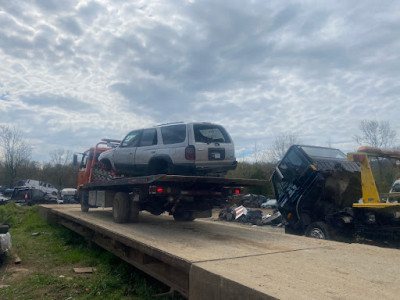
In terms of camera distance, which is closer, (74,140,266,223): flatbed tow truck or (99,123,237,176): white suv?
(74,140,266,223): flatbed tow truck

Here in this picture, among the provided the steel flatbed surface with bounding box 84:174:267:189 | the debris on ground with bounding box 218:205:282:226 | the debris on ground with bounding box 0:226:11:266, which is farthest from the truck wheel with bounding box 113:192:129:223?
the debris on ground with bounding box 218:205:282:226

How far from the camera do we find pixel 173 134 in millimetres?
7660

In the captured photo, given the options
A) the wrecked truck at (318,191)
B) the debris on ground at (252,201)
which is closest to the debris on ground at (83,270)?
→ the wrecked truck at (318,191)

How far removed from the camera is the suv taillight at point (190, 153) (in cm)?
717

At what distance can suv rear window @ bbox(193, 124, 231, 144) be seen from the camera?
7402 millimetres

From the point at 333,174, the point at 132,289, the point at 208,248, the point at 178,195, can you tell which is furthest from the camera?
the point at 333,174

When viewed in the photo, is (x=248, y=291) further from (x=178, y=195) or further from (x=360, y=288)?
(x=178, y=195)

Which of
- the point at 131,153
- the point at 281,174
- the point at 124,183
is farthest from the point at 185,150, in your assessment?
the point at 281,174

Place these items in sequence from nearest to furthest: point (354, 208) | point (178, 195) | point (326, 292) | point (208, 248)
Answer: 1. point (326, 292)
2. point (208, 248)
3. point (178, 195)
4. point (354, 208)

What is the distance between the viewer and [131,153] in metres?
8.66

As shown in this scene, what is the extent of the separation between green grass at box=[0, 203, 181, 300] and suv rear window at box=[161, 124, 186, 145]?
8.89 ft

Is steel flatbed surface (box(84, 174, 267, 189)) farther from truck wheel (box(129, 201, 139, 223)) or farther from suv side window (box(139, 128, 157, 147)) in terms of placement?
suv side window (box(139, 128, 157, 147))

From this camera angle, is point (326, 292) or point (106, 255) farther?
point (106, 255)

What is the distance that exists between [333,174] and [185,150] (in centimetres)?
386
